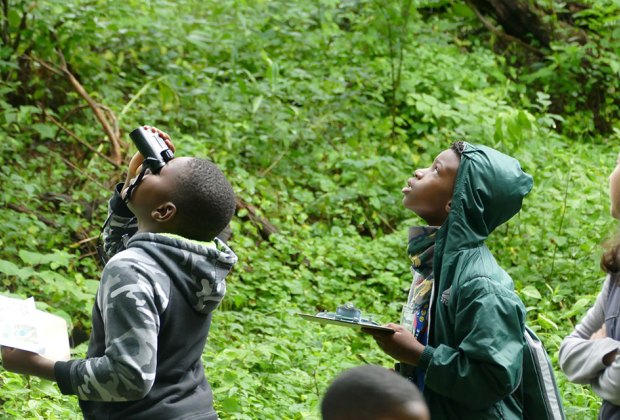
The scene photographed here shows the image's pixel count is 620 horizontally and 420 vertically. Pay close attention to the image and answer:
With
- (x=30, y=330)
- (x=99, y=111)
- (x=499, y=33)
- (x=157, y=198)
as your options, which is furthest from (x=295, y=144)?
(x=30, y=330)

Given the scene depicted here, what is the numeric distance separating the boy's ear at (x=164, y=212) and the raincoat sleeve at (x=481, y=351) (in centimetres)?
93

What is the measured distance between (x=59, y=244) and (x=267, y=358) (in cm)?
212

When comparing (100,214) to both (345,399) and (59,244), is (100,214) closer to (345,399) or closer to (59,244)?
(59,244)

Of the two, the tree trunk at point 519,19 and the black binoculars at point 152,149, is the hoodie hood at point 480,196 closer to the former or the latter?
the black binoculars at point 152,149

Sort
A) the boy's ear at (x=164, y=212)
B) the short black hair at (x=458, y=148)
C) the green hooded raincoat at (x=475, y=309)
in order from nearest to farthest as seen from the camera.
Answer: the boy's ear at (x=164, y=212) → the green hooded raincoat at (x=475, y=309) → the short black hair at (x=458, y=148)

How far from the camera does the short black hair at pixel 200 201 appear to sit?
272cm

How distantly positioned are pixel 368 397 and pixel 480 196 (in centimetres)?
119

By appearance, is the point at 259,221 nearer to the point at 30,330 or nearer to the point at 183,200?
the point at 183,200

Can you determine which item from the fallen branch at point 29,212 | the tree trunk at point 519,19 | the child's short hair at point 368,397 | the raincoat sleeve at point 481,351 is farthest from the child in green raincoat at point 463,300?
the tree trunk at point 519,19

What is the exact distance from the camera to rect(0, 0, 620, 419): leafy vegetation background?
5.50 metres

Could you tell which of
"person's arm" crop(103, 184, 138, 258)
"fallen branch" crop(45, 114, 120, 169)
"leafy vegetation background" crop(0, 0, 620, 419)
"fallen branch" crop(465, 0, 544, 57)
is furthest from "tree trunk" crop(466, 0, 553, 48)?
"person's arm" crop(103, 184, 138, 258)

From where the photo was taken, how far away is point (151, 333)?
8.13 feet

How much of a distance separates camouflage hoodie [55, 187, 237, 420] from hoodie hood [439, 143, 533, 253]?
2.53 ft

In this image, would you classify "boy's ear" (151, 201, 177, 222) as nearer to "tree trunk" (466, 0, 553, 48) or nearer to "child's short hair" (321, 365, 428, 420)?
"child's short hair" (321, 365, 428, 420)
